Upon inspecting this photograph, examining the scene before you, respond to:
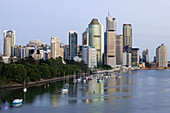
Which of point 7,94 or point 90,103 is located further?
point 7,94

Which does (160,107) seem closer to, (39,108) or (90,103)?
(90,103)

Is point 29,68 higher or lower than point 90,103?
higher

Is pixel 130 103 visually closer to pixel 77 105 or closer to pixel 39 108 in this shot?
pixel 77 105

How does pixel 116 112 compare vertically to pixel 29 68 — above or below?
below

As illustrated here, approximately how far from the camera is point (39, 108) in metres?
59.5

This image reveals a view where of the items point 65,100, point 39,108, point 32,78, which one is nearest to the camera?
point 39,108

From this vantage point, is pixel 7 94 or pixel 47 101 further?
pixel 7 94

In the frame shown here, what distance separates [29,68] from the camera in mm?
104875

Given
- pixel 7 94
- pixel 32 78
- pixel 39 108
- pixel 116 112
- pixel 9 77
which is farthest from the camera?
pixel 32 78

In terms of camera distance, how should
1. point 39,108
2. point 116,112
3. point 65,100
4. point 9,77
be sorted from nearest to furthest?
point 116,112 → point 39,108 → point 65,100 → point 9,77

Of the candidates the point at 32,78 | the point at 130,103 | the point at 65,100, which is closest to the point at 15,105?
the point at 65,100

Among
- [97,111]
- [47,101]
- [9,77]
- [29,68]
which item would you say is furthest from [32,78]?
[97,111]

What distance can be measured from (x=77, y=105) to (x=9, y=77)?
33.3 m

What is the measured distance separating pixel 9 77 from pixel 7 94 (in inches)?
590
